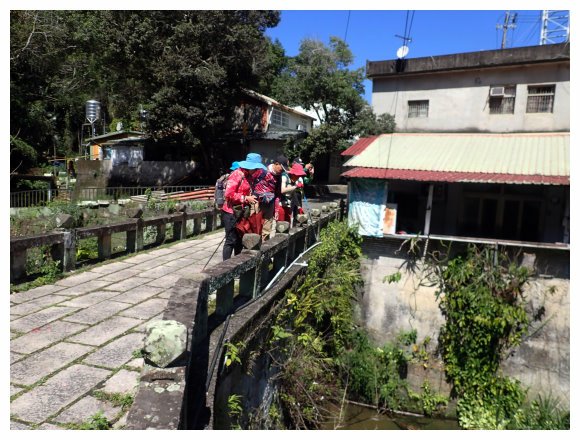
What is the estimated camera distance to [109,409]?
3.24 metres

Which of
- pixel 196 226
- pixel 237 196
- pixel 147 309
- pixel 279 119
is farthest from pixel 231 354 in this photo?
pixel 279 119

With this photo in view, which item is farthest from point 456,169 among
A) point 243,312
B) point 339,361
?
point 243,312

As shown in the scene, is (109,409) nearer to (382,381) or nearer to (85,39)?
(382,381)

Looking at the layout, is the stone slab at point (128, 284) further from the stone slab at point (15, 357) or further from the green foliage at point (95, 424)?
the green foliage at point (95, 424)

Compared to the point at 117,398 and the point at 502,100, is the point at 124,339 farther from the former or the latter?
the point at 502,100

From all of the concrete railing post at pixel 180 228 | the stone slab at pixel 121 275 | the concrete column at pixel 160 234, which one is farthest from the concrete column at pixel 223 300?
the concrete railing post at pixel 180 228

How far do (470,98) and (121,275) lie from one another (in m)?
11.2

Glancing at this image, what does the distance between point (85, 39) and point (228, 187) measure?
55.6ft

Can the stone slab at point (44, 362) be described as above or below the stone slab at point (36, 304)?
below

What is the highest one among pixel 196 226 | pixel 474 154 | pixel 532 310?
pixel 474 154

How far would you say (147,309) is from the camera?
532 centimetres

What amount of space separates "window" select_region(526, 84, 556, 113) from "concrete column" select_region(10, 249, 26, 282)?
13.0 meters

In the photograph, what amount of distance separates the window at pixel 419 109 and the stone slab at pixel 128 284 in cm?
1067

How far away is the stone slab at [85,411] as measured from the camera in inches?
122
